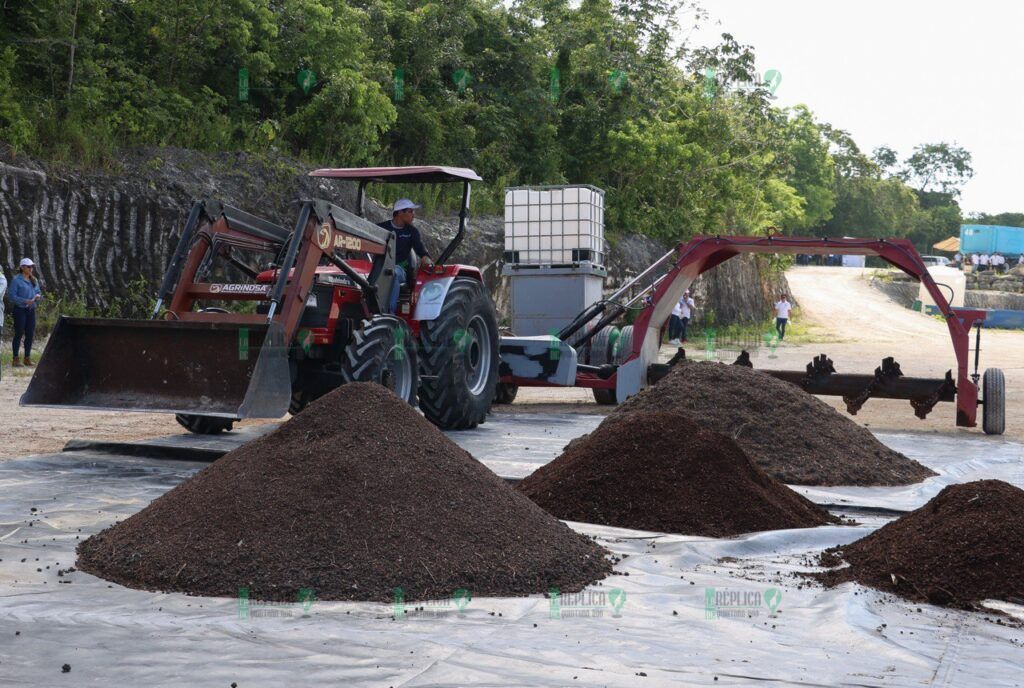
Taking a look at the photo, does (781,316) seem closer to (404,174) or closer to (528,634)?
(404,174)

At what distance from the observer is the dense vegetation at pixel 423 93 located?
1811 cm

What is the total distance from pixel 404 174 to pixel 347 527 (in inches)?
217

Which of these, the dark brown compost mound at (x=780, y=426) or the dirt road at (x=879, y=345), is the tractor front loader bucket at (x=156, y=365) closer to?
the dark brown compost mound at (x=780, y=426)

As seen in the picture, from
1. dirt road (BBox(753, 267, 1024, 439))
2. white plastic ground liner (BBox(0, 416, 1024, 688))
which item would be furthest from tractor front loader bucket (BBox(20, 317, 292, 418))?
dirt road (BBox(753, 267, 1024, 439))

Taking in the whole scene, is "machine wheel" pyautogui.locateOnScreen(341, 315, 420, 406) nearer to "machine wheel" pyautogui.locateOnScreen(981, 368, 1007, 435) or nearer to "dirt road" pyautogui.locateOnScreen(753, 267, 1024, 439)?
"dirt road" pyautogui.locateOnScreen(753, 267, 1024, 439)

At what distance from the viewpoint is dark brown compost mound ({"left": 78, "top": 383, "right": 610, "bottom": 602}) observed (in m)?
4.65

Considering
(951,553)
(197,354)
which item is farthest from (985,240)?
(951,553)

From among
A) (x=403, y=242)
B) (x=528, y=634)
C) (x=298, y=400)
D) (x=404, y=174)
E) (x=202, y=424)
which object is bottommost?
(x=528, y=634)

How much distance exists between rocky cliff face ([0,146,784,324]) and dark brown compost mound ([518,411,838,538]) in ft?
32.1

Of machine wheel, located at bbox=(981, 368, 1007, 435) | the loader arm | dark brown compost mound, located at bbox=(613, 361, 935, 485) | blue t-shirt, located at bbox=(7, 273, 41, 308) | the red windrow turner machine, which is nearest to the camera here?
the loader arm

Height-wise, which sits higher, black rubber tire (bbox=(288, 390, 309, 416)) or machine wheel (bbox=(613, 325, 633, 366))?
machine wheel (bbox=(613, 325, 633, 366))

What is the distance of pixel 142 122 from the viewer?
18578 millimetres

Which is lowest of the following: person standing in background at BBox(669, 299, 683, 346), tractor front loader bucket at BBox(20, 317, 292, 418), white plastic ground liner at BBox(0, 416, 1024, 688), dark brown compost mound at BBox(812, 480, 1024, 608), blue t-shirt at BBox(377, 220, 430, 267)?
white plastic ground liner at BBox(0, 416, 1024, 688)

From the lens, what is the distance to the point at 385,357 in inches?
356
